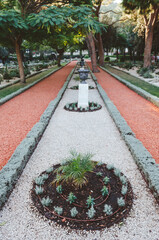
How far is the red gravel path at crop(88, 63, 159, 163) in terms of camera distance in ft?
17.0

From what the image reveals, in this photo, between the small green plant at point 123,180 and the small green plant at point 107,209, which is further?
the small green plant at point 123,180

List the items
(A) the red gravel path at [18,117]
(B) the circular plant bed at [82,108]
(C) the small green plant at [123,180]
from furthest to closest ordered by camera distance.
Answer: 1. (B) the circular plant bed at [82,108]
2. (A) the red gravel path at [18,117]
3. (C) the small green plant at [123,180]

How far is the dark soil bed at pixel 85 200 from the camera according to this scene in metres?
2.75

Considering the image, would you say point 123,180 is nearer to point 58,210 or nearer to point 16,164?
point 58,210

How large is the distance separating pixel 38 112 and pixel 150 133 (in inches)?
180

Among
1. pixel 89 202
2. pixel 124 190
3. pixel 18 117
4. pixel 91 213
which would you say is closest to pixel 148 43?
pixel 18 117

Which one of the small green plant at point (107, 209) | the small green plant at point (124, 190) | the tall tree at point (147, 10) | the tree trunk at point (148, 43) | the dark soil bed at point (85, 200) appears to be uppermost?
the tall tree at point (147, 10)

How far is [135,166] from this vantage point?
4.05 metres

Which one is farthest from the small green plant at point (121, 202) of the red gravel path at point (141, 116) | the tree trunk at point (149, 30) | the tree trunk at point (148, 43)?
the tree trunk at point (148, 43)

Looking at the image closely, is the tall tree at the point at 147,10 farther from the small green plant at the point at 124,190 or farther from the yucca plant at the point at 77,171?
the small green plant at the point at 124,190

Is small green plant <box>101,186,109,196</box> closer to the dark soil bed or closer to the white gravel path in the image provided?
the dark soil bed

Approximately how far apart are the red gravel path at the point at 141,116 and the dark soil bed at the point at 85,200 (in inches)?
56.0

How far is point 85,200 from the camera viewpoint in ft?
10.3

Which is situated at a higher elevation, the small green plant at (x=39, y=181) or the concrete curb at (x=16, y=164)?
the concrete curb at (x=16, y=164)
